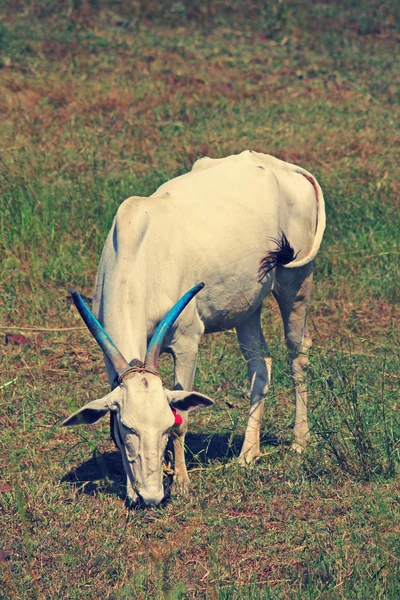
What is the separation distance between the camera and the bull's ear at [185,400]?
14.9ft

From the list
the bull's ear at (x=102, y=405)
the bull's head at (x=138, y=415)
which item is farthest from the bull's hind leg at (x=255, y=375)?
the bull's ear at (x=102, y=405)

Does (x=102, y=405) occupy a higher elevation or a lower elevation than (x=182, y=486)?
higher

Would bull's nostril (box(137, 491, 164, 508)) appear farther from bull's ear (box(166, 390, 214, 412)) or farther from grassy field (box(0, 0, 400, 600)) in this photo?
bull's ear (box(166, 390, 214, 412))

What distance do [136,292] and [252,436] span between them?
4.40ft

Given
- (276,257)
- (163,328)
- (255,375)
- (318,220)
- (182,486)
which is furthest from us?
(318,220)

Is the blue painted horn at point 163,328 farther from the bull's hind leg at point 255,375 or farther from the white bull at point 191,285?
the bull's hind leg at point 255,375

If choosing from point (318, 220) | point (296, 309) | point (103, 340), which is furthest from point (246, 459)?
point (318, 220)

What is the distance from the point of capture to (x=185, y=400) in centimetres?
462

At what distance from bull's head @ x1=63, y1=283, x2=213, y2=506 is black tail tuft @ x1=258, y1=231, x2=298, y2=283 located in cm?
129

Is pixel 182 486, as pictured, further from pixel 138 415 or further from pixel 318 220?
pixel 318 220

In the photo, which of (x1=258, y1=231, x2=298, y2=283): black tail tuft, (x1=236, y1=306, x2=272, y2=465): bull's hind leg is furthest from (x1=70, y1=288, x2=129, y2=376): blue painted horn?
(x1=258, y1=231, x2=298, y2=283): black tail tuft

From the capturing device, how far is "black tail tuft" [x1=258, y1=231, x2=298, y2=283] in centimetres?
568

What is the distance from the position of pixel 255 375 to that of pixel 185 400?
4.75 ft

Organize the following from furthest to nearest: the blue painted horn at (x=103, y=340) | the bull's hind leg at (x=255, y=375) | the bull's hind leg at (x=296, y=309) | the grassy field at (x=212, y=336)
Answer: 1. the bull's hind leg at (x=296, y=309)
2. the bull's hind leg at (x=255, y=375)
3. the blue painted horn at (x=103, y=340)
4. the grassy field at (x=212, y=336)
